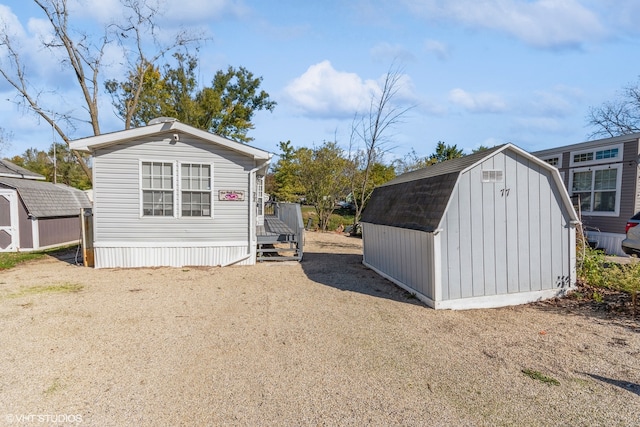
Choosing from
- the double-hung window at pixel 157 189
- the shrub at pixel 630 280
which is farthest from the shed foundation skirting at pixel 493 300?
the double-hung window at pixel 157 189

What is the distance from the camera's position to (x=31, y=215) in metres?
12.5

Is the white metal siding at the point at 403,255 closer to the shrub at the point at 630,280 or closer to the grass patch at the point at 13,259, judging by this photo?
the shrub at the point at 630,280

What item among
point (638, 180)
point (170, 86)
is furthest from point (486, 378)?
point (170, 86)

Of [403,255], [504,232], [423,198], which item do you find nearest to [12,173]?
[403,255]

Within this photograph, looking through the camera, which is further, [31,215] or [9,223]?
[31,215]

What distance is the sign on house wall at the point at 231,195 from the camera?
29.3ft

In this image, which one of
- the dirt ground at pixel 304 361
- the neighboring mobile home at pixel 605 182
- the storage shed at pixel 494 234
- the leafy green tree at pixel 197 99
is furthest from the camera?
the leafy green tree at pixel 197 99

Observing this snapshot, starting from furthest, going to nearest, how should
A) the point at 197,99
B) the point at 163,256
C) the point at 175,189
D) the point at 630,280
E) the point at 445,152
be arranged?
the point at 445,152 < the point at 197,99 < the point at 163,256 < the point at 175,189 < the point at 630,280

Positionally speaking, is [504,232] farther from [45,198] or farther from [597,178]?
[45,198]

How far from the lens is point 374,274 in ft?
27.7

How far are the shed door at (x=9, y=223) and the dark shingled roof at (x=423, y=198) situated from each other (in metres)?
12.4

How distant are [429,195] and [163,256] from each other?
650 centimetres

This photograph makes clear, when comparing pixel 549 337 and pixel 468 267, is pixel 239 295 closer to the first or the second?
pixel 468 267

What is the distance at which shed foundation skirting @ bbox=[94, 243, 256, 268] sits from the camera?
28.6 feet
